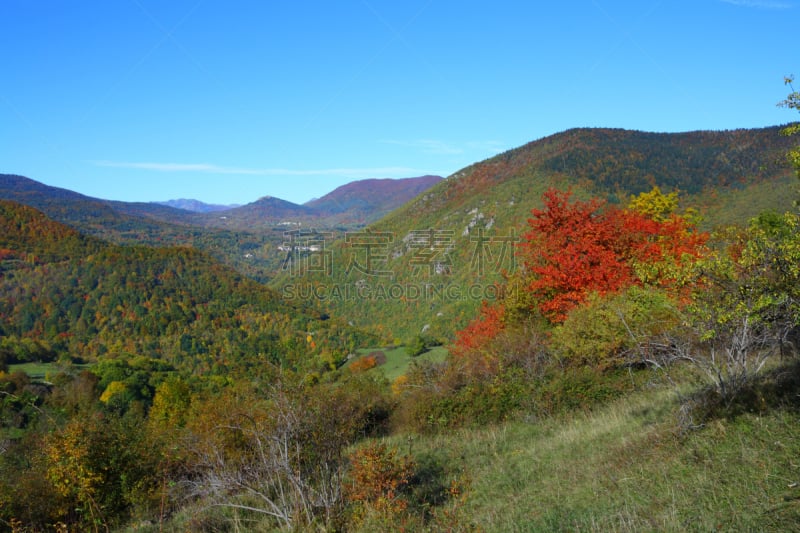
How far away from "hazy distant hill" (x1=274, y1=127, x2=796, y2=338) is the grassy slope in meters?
62.1

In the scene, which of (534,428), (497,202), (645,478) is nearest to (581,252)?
(534,428)

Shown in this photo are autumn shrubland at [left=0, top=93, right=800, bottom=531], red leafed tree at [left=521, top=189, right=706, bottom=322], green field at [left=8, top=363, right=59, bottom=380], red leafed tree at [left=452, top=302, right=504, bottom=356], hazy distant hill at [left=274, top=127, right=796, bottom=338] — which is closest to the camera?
autumn shrubland at [left=0, top=93, right=800, bottom=531]

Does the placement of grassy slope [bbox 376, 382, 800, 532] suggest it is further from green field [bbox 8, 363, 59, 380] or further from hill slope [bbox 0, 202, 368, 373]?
green field [bbox 8, 363, 59, 380]

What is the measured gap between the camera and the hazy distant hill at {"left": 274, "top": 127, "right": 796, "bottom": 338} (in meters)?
84.1

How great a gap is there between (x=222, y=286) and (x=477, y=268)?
61.8 m

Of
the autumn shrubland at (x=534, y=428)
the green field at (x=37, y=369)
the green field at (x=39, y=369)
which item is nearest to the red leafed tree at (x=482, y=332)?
the autumn shrubland at (x=534, y=428)

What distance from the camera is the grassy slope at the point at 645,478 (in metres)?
4.43

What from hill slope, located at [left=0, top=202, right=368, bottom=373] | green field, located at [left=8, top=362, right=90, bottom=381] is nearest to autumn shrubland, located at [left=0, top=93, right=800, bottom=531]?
green field, located at [left=8, top=362, right=90, bottom=381]

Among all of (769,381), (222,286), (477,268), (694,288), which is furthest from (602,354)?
(222,286)

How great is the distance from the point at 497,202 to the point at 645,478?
106 m

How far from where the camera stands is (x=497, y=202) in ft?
354

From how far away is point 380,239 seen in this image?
433 feet

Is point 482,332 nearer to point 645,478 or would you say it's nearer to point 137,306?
point 645,478

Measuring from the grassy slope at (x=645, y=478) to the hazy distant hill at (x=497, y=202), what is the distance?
204 feet
